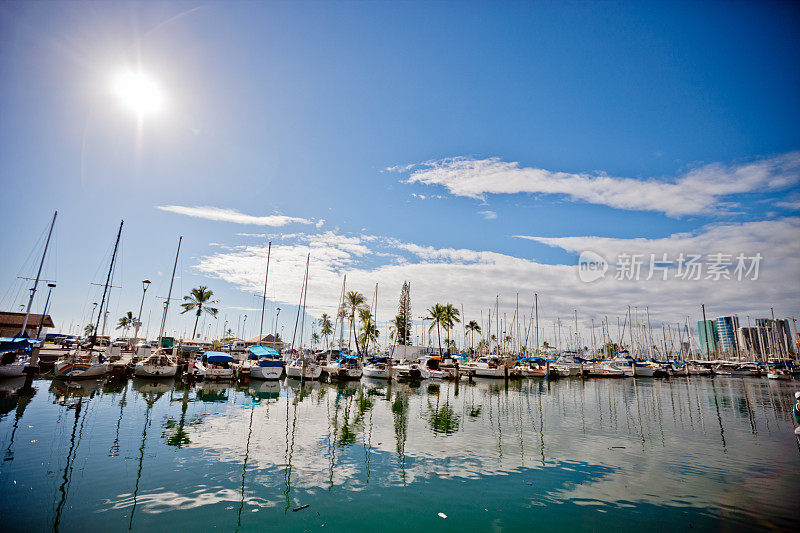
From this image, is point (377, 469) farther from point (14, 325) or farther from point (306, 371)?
point (14, 325)

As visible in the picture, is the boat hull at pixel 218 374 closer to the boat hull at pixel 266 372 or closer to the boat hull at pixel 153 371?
the boat hull at pixel 266 372

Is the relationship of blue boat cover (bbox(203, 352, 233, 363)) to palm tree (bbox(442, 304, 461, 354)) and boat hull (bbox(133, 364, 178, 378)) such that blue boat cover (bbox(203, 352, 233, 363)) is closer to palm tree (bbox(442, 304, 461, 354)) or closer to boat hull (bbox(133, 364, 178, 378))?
boat hull (bbox(133, 364, 178, 378))

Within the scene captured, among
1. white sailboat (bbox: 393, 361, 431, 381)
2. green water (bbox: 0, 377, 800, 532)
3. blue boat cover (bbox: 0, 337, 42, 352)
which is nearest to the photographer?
green water (bbox: 0, 377, 800, 532)

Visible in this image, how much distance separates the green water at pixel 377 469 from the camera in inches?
393

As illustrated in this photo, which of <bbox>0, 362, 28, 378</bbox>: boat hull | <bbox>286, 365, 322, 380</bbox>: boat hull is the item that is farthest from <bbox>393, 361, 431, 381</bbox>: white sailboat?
<bbox>0, 362, 28, 378</bbox>: boat hull

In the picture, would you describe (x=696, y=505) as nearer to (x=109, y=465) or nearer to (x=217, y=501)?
(x=217, y=501)

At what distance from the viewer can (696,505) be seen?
11.2 metres

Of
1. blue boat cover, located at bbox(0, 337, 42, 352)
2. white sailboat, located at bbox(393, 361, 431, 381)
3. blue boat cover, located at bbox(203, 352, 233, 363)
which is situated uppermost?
blue boat cover, located at bbox(0, 337, 42, 352)

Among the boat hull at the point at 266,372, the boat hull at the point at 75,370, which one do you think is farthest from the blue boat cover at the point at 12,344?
the boat hull at the point at 266,372

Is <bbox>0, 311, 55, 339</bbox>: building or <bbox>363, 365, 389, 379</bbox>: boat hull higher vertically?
<bbox>0, 311, 55, 339</bbox>: building

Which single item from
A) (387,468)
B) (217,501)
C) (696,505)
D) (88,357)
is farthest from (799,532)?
(88,357)

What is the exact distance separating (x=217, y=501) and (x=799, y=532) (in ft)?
52.3

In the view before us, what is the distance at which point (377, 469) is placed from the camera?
14.1 m

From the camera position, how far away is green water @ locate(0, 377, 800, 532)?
9.98 meters
